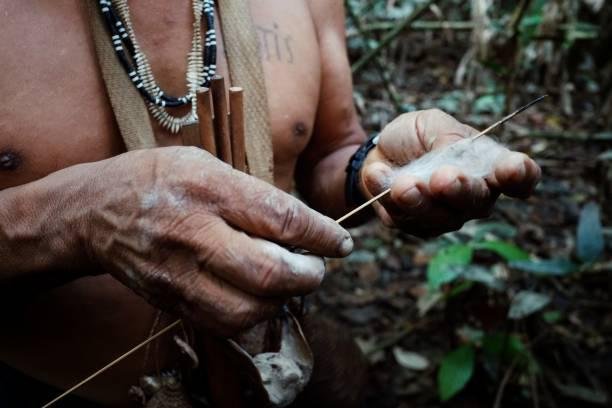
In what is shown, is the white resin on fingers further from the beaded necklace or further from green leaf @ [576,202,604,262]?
green leaf @ [576,202,604,262]

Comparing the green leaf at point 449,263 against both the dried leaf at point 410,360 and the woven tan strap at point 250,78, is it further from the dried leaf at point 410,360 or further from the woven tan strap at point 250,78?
the woven tan strap at point 250,78

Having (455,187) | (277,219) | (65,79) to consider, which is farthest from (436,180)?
(65,79)

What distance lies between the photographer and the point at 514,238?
2.48m

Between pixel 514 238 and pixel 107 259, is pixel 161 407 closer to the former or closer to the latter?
pixel 107 259

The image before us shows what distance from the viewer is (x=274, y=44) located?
3.84ft

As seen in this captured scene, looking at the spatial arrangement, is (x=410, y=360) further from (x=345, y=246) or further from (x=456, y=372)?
(x=345, y=246)

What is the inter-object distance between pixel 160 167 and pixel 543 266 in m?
1.26

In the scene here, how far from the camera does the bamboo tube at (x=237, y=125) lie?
794 mm

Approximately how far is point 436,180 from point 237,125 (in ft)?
1.06

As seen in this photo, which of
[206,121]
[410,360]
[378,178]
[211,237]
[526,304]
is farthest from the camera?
[410,360]

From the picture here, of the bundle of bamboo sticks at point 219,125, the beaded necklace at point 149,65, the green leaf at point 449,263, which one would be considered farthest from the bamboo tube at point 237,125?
the green leaf at point 449,263

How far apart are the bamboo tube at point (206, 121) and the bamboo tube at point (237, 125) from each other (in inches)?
1.3

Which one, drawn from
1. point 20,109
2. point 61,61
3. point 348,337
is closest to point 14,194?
point 20,109

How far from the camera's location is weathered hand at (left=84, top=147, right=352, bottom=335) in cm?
67
